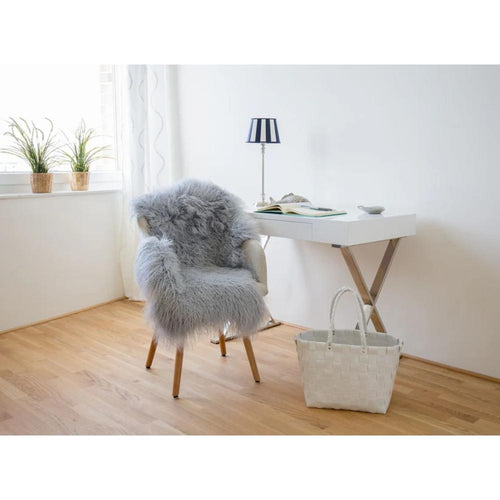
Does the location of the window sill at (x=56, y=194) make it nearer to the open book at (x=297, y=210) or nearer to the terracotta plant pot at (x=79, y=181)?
the terracotta plant pot at (x=79, y=181)

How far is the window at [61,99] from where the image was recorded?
10.9 ft

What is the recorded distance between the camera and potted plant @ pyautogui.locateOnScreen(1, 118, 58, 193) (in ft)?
10.8

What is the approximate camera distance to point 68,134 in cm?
363

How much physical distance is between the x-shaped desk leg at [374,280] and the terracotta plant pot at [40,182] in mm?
1859

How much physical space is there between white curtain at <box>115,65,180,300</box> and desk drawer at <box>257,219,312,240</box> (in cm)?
112

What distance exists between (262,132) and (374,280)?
99cm

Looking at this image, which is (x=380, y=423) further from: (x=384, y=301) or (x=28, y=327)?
(x=28, y=327)

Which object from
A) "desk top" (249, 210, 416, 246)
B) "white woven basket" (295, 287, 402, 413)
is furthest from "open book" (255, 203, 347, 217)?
"white woven basket" (295, 287, 402, 413)

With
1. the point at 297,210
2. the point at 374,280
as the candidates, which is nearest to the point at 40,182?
the point at 297,210

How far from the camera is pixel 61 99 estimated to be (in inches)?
141

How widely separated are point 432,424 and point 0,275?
2.43 meters

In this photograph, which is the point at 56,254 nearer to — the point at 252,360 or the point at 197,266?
the point at 197,266

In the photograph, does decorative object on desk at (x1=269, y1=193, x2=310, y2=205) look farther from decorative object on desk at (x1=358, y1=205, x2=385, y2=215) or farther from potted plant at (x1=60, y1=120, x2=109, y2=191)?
potted plant at (x1=60, y1=120, x2=109, y2=191)
